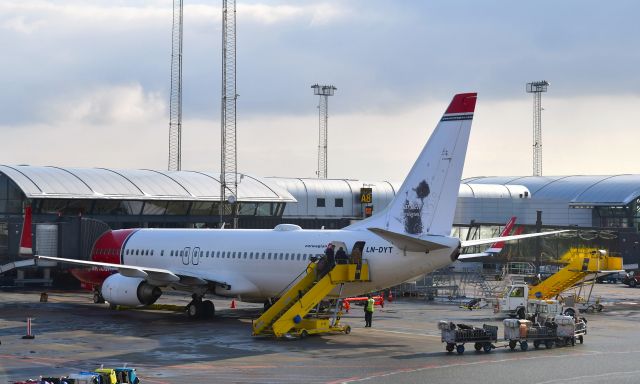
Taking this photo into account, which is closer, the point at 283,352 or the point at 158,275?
the point at 283,352

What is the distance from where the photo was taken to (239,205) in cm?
9050

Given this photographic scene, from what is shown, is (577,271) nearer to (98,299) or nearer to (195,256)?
(195,256)

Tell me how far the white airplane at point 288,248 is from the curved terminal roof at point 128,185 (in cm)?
1761

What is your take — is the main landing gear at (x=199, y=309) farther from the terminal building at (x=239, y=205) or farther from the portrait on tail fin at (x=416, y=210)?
the terminal building at (x=239, y=205)

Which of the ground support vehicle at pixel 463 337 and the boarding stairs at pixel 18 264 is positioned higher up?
the boarding stairs at pixel 18 264

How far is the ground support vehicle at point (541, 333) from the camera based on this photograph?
3922 centimetres

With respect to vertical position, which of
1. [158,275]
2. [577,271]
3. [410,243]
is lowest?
[158,275]

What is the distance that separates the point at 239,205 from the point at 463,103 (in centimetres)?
5114

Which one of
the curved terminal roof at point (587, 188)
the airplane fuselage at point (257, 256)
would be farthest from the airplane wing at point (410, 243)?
the curved terminal roof at point (587, 188)

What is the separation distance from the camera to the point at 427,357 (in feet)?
120

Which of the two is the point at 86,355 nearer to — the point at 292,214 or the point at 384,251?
the point at 384,251

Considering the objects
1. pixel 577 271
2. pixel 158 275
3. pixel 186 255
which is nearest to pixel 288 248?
pixel 158 275

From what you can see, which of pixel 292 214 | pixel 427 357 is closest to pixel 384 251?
pixel 427 357

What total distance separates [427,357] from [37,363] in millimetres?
14044
